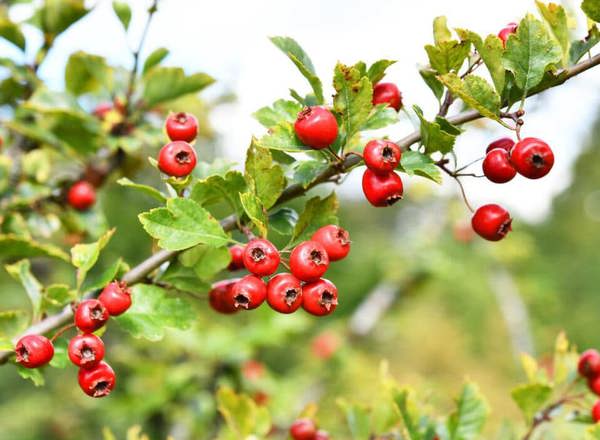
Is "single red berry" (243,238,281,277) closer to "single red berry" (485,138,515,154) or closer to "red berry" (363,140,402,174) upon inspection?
"red berry" (363,140,402,174)

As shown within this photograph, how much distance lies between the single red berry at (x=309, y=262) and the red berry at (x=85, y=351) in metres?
0.36

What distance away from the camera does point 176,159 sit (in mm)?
995

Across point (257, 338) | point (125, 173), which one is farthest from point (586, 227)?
point (125, 173)

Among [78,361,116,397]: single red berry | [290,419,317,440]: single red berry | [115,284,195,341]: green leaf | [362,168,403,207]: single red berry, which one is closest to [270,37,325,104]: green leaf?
[362,168,403,207]: single red berry

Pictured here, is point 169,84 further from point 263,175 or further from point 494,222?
point 494,222

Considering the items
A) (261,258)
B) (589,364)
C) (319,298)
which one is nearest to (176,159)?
(261,258)

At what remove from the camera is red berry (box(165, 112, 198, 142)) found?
3.47ft

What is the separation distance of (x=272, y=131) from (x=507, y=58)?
40 cm

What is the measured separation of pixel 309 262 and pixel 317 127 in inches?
8.6

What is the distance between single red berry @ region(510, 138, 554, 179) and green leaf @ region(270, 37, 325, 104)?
0.36 metres

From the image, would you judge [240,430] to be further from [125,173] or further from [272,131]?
[125,173]

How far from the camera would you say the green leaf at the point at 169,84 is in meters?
1.66

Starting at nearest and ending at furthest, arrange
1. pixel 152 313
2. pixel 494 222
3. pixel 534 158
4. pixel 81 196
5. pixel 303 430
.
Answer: pixel 534 158, pixel 494 222, pixel 152 313, pixel 303 430, pixel 81 196

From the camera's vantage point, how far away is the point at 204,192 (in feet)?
3.38
